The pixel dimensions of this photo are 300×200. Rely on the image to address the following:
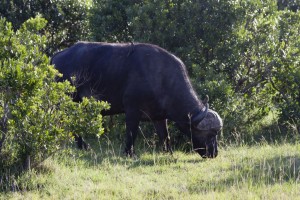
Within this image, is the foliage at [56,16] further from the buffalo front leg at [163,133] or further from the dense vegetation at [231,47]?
the buffalo front leg at [163,133]

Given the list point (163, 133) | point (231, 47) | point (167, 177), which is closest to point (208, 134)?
point (163, 133)

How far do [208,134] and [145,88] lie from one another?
154 centimetres

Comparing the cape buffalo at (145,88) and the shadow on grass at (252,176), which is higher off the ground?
the cape buffalo at (145,88)

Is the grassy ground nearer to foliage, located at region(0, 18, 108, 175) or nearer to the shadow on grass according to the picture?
the shadow on grass

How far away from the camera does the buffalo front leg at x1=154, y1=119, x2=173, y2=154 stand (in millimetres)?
10797

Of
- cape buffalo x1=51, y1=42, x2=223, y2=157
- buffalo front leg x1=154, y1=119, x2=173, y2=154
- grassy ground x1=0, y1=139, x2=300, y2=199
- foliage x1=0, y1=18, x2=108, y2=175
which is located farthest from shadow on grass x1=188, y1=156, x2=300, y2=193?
buffalo front leg x1=154, y1=119, x2=173, y2=154

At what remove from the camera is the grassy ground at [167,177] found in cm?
734

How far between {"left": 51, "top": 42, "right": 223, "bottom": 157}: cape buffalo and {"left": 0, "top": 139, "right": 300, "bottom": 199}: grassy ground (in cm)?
64

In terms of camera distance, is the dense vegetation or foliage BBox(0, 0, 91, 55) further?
foliage BBox(0, 0, 91, 55)

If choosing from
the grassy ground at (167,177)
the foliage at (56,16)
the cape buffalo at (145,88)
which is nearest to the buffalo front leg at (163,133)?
the cape buffalo at (145,88)

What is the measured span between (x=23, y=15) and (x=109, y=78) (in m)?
5.46

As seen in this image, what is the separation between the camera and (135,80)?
10570 millimetres

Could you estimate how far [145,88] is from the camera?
10453 millimetres

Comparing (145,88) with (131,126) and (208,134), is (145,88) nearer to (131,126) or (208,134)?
(131,126)
